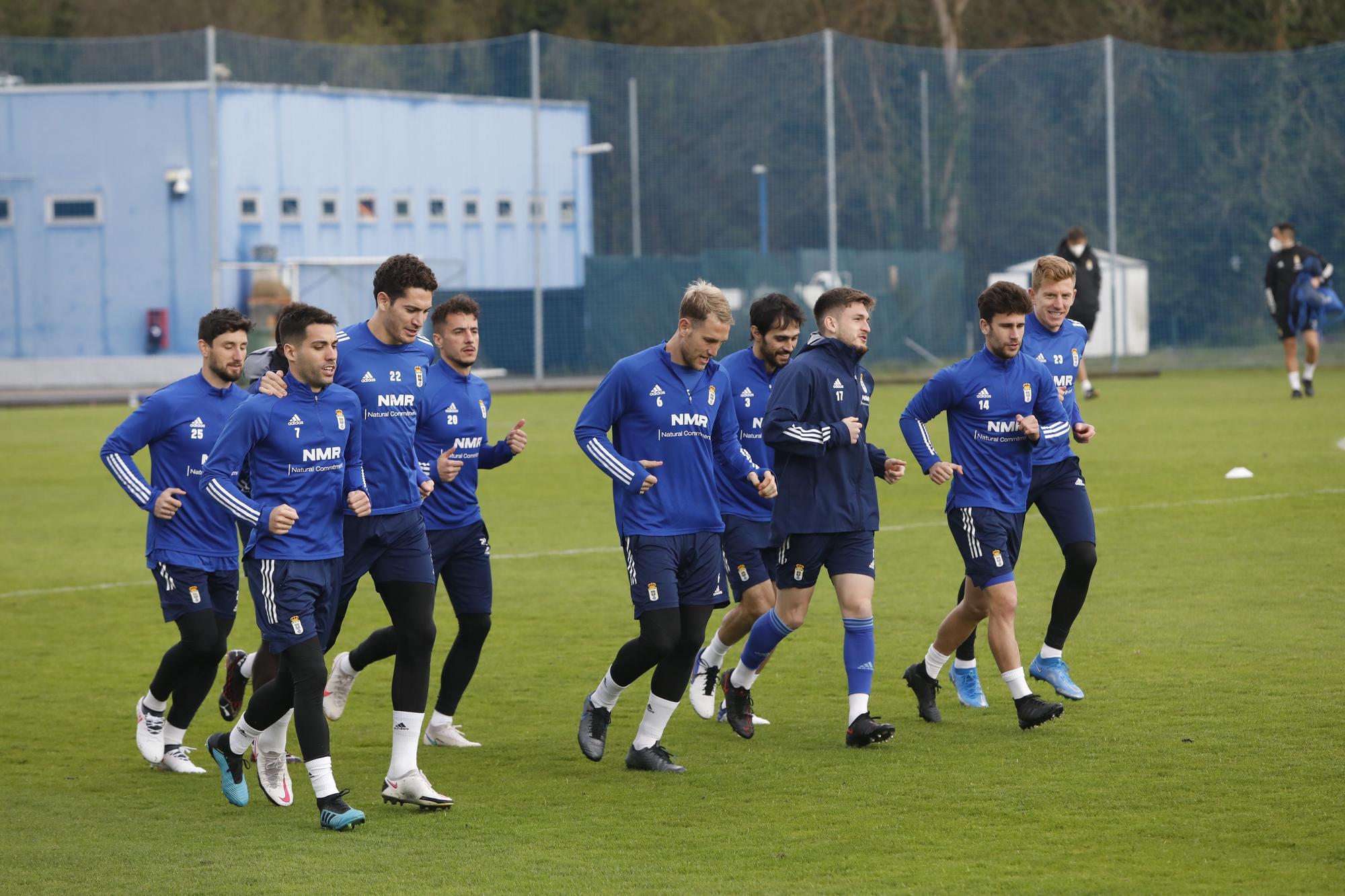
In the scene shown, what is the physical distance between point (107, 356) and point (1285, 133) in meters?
24.3

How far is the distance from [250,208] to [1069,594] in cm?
3048

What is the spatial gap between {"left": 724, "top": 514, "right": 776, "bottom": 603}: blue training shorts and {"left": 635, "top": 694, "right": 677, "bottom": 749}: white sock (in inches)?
44.9

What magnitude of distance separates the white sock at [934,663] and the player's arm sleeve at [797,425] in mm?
1143

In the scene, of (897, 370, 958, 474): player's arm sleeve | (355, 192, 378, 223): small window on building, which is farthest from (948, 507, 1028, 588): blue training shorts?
(355, 192, 378, 223): small window on building

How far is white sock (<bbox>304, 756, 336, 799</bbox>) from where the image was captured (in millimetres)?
6211

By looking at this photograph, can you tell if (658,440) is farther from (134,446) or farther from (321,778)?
(134,446)

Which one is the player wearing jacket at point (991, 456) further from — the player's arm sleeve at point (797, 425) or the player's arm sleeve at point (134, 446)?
the player's arm sleeve at point (134, 446)

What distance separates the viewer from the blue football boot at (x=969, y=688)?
26.5ft

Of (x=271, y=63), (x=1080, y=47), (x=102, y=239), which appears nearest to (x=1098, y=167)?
(x=1080, y=47)

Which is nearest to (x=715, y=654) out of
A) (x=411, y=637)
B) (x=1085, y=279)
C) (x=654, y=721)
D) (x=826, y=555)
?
(x=826, y=555)

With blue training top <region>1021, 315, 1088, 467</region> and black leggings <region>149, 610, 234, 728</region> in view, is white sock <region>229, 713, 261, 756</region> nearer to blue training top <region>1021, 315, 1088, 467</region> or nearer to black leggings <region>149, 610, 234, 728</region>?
black leggings <region>149, 610, 234, 728</region>

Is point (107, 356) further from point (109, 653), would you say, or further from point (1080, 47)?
point (109, 653)

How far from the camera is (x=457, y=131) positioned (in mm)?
37750

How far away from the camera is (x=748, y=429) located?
8227 mm
